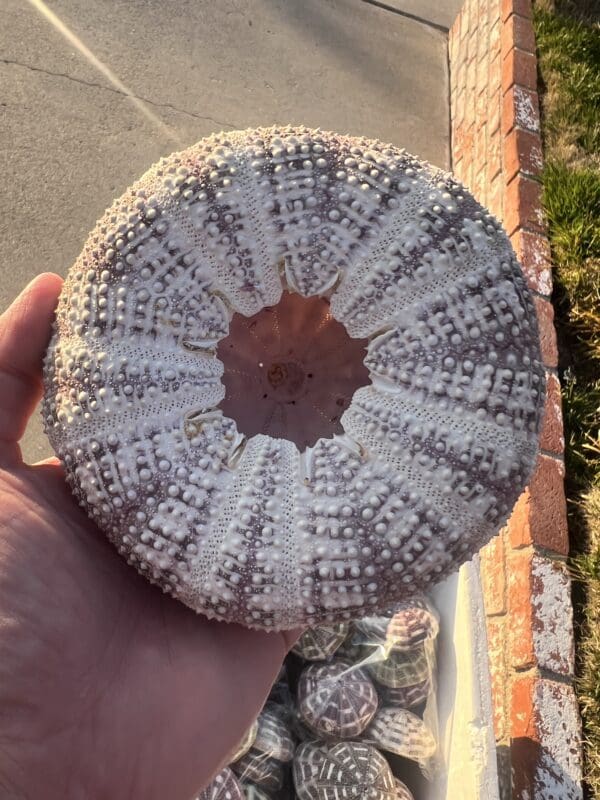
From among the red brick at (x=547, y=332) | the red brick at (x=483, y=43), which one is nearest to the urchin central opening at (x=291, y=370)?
the red brick at (x=547, y=332)

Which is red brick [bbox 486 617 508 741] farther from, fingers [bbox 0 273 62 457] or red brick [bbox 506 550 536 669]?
fingers [bbox 0 273 62 457]

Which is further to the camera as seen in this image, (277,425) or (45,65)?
(45,65)

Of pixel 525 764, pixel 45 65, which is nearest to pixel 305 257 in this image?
pixel 525 764

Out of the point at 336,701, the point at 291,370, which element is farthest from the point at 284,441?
the point at 336,701

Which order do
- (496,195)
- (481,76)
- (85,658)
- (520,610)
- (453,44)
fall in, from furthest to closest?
(453,44), (481,76), (496,195), (520,610), (85,658)

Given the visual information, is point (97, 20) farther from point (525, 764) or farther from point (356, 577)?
point (525, 764)

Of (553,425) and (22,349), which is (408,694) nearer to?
(553,425)
